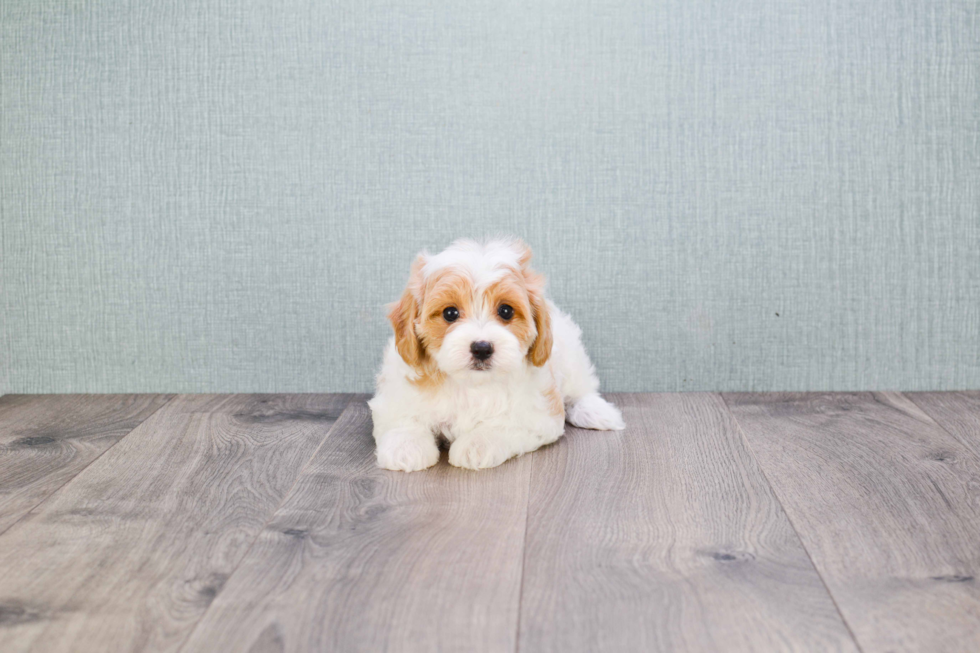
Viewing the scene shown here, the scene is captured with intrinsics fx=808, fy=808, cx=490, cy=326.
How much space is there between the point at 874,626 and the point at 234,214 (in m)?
1.98

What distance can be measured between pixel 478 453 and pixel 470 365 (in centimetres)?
22

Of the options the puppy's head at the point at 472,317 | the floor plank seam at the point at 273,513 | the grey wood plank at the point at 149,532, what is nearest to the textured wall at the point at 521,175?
the floor plank seam at the point at 273,513

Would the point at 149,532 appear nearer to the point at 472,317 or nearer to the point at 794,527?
the point at 472,317

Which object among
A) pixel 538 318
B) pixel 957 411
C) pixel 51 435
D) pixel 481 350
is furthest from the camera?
pixel 957 411

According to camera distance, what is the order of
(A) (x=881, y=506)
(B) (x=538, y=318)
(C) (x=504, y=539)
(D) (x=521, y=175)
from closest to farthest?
1. (C) (x=504, y=539)
2. (A) (x=881, y=506)
3. (B) (x=538, y=318)
4. (D) (x=521, y=175)

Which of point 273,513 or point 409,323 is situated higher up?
point 409,323

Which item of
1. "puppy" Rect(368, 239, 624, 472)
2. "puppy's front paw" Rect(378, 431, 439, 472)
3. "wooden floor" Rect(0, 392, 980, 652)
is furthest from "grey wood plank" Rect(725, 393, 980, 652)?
"puppy's front paw" Rect(378, 431, 439, 472)

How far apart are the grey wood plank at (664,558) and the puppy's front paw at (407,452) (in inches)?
9.5

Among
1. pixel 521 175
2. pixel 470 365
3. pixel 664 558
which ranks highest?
pixel 521 175

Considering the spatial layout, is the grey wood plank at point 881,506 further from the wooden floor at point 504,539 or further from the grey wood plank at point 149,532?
the grey wood plank at point 149,532

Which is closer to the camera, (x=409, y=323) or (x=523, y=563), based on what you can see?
(x=523, y=563)

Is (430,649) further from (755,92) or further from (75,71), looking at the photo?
(75,71)

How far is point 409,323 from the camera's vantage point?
70.6 inches

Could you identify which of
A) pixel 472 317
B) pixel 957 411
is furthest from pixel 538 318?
pixel 957 411
